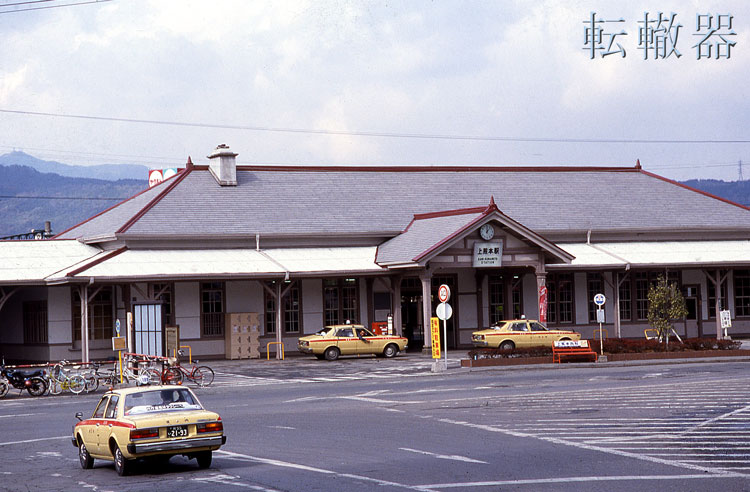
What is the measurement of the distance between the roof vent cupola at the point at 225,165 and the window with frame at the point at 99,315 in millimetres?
7413

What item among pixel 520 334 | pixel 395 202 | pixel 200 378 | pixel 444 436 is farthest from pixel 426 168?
pixel 444 436

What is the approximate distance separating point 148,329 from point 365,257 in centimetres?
1052

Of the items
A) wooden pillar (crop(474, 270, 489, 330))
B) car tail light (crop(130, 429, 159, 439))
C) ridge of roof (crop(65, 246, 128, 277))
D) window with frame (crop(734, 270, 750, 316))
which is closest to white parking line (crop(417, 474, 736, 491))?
car tail light (crop(130, 429, 159, 439))

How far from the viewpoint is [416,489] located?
13.1 m

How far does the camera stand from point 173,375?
101 feet

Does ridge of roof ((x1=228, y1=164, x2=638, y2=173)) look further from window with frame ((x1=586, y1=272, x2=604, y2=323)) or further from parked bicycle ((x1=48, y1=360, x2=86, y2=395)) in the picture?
parked bicycle ((x1=48, y1=360, x2=86, y2=395))

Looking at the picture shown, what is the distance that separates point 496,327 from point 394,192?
10.2 meters

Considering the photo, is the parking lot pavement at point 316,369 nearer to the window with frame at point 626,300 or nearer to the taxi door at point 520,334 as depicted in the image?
the taxi door at point 520,334

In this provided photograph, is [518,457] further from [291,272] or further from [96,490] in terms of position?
[291,272]

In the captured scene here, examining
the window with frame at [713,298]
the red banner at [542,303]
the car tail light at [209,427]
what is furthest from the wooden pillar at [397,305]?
the car tail light at [209,427]

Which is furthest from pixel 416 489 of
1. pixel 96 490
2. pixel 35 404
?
pixel 35 404

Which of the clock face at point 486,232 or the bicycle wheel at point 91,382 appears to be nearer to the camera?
the bicycle wheel at point 91,382

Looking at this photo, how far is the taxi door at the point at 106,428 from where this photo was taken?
15.7 meters

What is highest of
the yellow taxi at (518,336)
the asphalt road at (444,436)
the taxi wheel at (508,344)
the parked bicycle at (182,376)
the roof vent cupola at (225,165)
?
the roof vent cupola at (225,165)
